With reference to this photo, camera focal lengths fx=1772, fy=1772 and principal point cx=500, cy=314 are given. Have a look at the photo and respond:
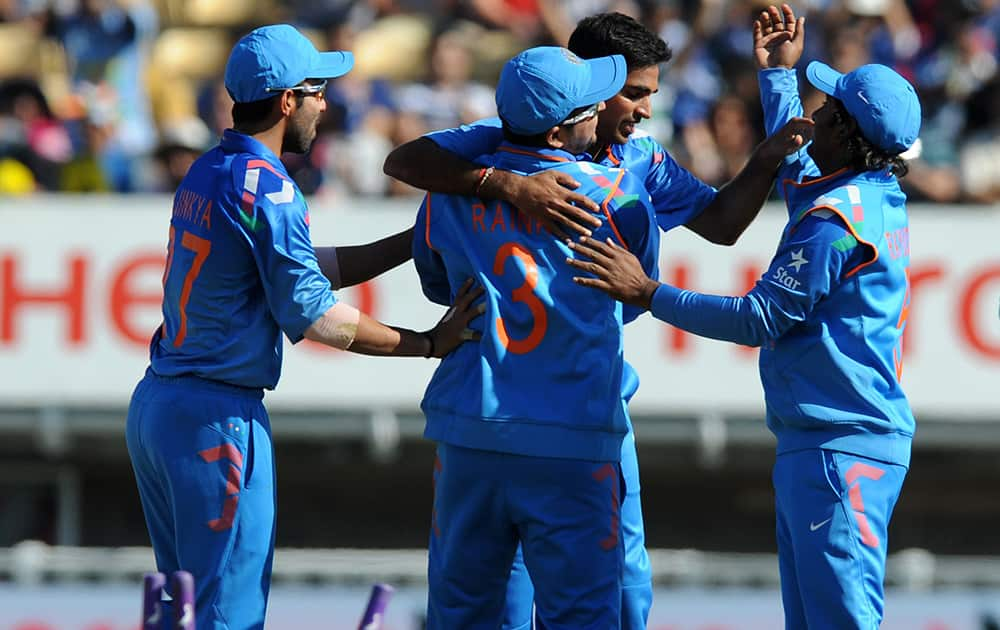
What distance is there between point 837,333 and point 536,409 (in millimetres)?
955

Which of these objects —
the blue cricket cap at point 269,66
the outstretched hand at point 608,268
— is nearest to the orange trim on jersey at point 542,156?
the outstretched hand at point 608,268

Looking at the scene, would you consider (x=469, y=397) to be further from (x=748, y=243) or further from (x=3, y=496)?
(x=3, y=496)

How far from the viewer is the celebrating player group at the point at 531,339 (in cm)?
495

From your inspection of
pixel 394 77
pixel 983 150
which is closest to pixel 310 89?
pixel 983 150

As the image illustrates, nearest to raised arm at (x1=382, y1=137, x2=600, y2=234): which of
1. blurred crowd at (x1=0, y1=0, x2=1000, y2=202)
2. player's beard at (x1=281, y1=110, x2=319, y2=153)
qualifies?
player's beard at (x1=281, y1=110, x2=319, y2=153)

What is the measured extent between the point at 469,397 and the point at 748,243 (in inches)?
227

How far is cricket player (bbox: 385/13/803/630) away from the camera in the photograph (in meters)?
5.07

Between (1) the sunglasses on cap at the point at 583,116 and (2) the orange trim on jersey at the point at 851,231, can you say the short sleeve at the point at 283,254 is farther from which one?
(2) the orange trim on jersey at the point at 851,231

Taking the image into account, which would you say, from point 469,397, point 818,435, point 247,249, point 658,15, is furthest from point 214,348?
point 658,15

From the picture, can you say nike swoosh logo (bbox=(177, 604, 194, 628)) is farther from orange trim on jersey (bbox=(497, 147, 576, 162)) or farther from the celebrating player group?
orange trim on jersey (bbox=(497, 147, 576, 162))

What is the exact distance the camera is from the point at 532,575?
498 cm

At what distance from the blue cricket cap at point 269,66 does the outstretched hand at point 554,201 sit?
74cm

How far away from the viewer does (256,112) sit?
5.25 metres

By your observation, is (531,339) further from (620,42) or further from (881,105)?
(881,105)
